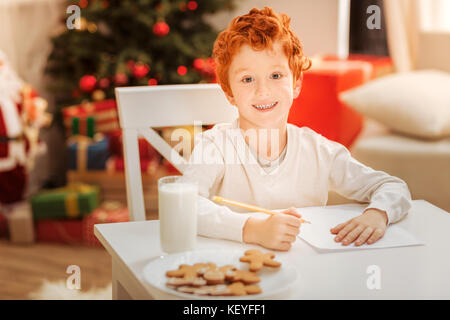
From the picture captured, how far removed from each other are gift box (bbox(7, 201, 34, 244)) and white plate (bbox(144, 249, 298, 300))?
166 centimetres

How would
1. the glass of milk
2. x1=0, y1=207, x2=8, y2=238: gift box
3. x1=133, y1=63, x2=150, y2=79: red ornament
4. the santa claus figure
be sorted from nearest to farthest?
the glass of milk < the santa claus figure < x1=0, y1=207, x2=8, y2=238: gift box < x1=133, y1=63, x2=150, y2=79: red ornament

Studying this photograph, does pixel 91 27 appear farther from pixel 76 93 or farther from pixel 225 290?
pixel 225 290

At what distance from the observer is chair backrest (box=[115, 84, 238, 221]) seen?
45.8 inches

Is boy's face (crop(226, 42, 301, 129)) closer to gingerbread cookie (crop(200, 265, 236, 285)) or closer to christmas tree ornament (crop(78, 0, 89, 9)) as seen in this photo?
gingerbread cookie (crop(200, 265, 236, 285))

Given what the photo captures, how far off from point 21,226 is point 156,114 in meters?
1.31

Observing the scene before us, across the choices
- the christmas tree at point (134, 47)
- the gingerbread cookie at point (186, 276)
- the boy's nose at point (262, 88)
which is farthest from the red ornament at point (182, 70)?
the gingerbread cookie at point (186, 276)

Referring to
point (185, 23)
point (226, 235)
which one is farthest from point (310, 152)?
point (185, 23)

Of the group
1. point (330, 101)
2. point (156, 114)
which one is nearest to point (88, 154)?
point (330, 101)

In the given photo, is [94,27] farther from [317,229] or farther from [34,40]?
[317,229]

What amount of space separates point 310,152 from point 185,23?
1749mm

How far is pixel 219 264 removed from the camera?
0.74m

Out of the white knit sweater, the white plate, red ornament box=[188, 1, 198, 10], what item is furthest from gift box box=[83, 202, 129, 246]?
the white plate

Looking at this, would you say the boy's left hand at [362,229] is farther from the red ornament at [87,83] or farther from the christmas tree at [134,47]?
the red ornament at [87,83]

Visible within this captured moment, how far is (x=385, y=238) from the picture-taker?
0.86 meters
